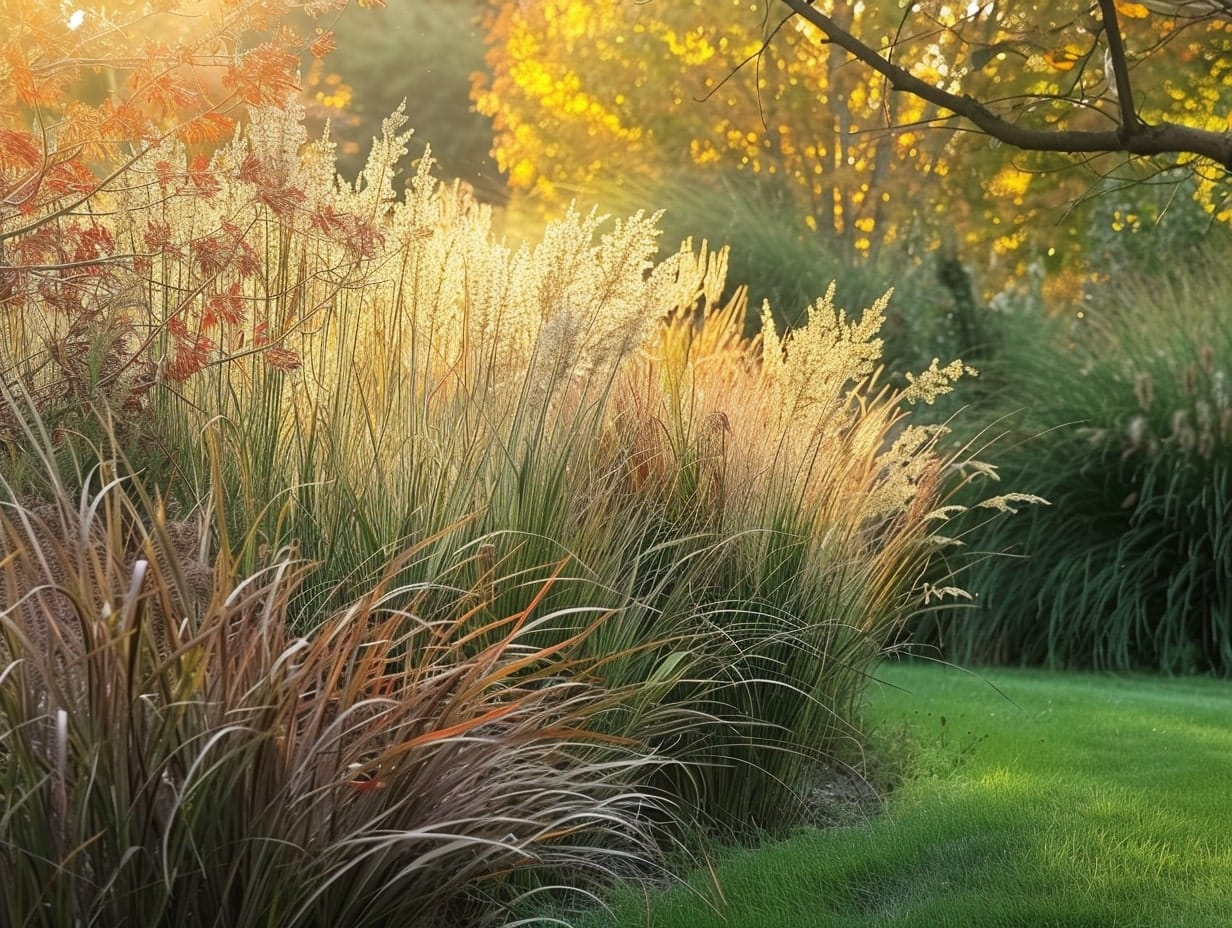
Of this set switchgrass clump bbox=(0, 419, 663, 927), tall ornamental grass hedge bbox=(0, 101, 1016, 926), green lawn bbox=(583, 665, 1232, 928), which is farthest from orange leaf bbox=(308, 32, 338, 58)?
green lawn bbox=(583, 665, 1232, 928)

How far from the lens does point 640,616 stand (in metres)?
3.93

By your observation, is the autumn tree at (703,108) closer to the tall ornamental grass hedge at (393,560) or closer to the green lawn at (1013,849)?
the green lawn at (1013,849)

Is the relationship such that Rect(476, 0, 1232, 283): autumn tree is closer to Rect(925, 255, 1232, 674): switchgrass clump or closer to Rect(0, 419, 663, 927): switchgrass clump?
Rect(925, 255, 1232, 674): switchgrass clump

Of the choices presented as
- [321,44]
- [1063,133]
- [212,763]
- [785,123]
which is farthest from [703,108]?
[212,763]

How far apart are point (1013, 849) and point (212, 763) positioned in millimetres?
2204

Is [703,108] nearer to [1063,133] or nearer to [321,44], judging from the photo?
[321,44]

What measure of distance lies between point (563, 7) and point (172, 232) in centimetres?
1391

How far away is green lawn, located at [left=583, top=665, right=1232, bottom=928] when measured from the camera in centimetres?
333

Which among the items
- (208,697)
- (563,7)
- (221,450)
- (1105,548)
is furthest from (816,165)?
(208,697)

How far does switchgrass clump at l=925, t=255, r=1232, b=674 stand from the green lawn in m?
2.73

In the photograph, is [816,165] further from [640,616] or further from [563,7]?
[640,616]

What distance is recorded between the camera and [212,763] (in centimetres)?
248

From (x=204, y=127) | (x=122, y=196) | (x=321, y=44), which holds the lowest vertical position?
(x=122, y=196)

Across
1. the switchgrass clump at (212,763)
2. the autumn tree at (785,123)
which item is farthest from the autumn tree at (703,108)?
the switchgrass clump at (212,763)
